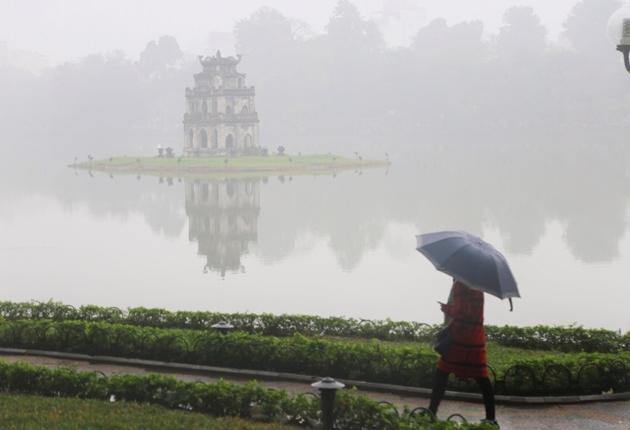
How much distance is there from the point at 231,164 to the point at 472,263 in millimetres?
65264

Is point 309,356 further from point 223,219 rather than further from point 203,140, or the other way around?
point 203,140

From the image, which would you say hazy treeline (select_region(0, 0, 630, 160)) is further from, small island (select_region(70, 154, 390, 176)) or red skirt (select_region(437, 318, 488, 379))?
red skirt (select_region(437, 318, 488, 379))

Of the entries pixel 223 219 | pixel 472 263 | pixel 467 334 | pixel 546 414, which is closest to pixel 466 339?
pixel 467 334

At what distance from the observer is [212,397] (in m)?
11.6

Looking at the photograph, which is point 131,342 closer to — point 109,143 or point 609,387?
point 609,387

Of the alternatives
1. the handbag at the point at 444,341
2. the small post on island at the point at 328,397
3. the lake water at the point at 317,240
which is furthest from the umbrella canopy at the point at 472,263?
the lake water at the point at 317,240

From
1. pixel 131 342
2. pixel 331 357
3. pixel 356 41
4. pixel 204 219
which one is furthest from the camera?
pixel 356 41

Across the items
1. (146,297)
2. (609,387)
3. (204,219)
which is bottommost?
(609,387)

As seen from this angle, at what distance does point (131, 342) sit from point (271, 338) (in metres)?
2.59

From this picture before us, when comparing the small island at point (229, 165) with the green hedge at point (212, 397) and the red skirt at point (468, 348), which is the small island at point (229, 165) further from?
the red skirt at point (468, 348)

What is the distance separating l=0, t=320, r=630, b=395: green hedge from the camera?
41.8ft

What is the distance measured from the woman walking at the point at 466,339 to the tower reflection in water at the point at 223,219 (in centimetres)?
1816

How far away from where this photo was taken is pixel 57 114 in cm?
14575

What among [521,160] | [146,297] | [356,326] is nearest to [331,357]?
[356,326]
